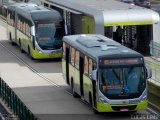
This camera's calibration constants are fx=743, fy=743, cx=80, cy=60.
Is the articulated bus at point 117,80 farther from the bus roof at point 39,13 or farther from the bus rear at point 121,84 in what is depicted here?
the bus roof at point 39,13

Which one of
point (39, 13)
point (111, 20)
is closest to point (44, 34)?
point (39, 13)

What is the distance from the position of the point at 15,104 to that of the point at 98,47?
4051 millimetres

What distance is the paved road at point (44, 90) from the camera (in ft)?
96.1

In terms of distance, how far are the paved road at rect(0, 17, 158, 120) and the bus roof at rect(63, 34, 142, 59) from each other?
2.37m

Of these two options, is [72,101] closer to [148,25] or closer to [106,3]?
[148,25]

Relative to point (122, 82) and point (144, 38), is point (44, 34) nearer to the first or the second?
point (144, 38)

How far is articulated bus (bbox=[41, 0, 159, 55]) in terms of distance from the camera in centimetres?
4022

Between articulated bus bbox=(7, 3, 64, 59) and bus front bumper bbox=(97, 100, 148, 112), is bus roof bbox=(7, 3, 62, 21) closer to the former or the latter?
articulated bus bbox=(7, 3, 64, 59)

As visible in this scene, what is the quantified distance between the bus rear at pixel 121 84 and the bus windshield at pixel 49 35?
17.2m

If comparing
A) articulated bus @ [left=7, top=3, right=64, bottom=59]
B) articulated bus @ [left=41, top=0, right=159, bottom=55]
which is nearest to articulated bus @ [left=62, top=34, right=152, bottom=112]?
articulated bus @ [left=41, top=0, right=159, bottom=55]

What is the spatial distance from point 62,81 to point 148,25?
721cm

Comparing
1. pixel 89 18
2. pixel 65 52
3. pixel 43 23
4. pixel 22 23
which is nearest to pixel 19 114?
pixel 65 52

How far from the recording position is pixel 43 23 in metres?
45.0

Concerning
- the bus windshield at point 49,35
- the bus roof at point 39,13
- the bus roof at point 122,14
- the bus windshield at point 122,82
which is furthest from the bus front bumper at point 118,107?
the bus roof at point 39,13
